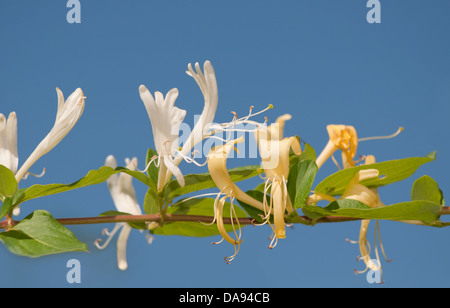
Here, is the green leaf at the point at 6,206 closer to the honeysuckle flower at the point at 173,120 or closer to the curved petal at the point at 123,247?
the honeysuckle flower at the point at 173,120

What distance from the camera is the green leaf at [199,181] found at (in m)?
0.64

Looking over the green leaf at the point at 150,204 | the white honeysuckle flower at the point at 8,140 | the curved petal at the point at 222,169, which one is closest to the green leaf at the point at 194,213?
the green leaf at the point at 150,204

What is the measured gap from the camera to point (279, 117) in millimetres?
604

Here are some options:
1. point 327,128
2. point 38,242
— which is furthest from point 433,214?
point 38,242

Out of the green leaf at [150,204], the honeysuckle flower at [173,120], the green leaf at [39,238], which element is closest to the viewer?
the green leaf at [39,238]

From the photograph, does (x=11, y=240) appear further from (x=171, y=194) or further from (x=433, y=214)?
(x=433, y=214)

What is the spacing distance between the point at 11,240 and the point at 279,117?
33cm

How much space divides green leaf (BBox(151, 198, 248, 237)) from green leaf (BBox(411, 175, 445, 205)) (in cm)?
25

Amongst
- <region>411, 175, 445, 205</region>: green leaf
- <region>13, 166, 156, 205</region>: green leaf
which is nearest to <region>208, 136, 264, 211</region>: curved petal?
<region>13, 166, 156, 205</region>: green leaf

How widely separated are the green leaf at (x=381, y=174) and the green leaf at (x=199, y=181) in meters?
0.11

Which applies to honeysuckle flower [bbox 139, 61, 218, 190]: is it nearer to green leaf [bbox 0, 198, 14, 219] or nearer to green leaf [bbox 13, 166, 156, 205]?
green leaf [bbox 13, 166, 156, 205]

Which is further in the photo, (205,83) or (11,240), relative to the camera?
(205,83)

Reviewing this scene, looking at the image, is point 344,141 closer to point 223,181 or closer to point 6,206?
point 223,181

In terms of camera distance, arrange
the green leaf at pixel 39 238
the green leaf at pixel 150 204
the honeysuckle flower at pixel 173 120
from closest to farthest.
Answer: the green leaf at pixel 39 238, the honeysuckle flower at pixel 173 120, the green leaf at pixel 150 204
